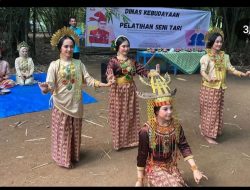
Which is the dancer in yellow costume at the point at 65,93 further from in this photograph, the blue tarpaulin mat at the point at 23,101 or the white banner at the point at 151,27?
the white banner at the point at 151,27

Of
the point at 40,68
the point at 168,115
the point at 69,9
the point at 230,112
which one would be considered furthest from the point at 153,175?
the point at 69,9

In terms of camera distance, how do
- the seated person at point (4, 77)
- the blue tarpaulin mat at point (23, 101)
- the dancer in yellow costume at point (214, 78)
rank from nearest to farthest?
the dancer in yellow costume at point (214, 78)
the blue tarpaulin mat at point (23, 101)
the seated person at point (4, 77)

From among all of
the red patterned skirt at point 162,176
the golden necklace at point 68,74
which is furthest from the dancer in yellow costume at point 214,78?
the golden necklace at point 68,74

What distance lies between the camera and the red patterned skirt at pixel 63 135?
165 inches

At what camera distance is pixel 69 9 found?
624 inches

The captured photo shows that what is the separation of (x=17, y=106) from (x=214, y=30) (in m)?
3.99

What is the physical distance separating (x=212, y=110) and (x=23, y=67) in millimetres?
5220

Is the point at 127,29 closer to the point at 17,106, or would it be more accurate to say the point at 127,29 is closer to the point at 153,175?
the point at 17,106

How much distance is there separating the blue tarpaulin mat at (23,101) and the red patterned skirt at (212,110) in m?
2.76

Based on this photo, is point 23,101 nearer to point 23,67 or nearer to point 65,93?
point 23,67

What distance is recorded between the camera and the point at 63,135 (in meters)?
4.21

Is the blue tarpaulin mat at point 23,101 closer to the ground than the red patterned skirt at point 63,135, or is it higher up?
closer to the ground

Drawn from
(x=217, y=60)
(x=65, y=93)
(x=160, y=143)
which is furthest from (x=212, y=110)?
(x=65, y=93)

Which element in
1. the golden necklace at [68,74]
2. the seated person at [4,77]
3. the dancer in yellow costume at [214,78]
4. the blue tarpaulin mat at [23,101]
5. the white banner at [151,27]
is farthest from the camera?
the white banner at [151,27]
